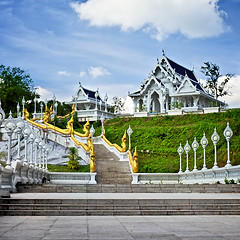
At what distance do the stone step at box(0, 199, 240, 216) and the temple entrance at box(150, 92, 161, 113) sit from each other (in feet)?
176

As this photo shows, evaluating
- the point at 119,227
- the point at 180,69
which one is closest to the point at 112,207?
the point at 119,227

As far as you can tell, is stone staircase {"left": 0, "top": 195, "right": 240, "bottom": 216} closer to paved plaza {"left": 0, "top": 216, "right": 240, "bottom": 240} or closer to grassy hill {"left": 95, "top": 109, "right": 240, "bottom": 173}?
paved plaza {"left": 0, "top": 216, "right": 240, "bottom": 240}

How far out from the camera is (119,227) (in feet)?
28.8

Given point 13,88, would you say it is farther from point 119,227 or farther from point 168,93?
point 119,227

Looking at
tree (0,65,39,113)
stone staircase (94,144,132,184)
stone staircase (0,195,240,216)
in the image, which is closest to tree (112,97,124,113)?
tree (0,65,39,113)

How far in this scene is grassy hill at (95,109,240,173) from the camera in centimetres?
3591

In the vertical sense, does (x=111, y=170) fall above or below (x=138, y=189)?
above

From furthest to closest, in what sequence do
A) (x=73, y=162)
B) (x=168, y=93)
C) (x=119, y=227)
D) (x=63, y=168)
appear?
(x=168, y=93), (x=63, y=168), (x=73, y=162), (x=119, y=227)

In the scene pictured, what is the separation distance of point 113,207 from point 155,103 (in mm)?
55943

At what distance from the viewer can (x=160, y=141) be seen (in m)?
43.6

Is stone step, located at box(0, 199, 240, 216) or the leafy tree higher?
the leafy tree

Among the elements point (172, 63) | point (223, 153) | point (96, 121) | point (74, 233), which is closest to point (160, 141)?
point (223, 153)

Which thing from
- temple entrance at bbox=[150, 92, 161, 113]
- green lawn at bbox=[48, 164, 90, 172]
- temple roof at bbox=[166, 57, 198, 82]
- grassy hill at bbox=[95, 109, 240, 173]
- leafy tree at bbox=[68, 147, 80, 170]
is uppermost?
temple roof at bbox=[166, 57, 198, 82]

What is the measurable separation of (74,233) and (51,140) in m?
35.3
